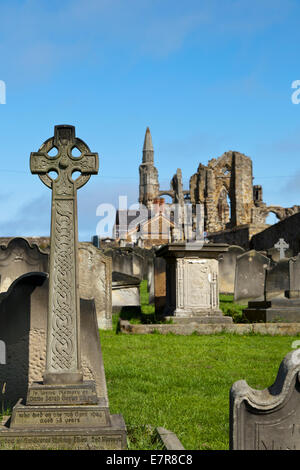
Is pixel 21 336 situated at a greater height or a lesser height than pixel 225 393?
greater

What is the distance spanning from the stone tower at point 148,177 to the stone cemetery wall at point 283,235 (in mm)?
38280

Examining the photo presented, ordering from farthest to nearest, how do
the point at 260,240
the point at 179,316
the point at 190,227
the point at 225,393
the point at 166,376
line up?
the point at 190,227 < the point at 260,240 < the point at 179,316 < the point at 166,376 < the point at 225,393

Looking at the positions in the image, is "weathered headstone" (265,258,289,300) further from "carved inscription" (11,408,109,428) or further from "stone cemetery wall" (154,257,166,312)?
"carved inscription" (11,408,109,428)

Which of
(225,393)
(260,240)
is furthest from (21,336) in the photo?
(260,240)

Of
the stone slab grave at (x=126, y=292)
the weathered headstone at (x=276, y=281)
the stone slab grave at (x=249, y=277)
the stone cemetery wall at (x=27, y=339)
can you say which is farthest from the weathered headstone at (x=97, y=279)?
the stone cemetery wall at (x=27, y=339)

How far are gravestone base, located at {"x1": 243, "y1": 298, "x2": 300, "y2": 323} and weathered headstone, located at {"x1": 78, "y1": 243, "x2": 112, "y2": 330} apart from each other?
251cm

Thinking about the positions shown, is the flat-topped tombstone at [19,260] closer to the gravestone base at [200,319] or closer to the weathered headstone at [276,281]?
the gravestone base at [200,319]

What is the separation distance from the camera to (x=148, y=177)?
74.2 metres

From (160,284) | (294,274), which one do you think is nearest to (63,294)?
(160,284)

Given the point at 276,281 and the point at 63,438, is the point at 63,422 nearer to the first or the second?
the point at 63,438

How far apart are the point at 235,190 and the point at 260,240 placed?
34.5ft

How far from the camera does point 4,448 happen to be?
3434 millimetres

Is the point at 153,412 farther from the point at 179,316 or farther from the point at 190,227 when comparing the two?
the point at 190,227

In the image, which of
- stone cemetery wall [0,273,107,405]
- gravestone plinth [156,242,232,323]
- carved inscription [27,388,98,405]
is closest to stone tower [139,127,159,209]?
gravestone plinth [156,242,232,323]
